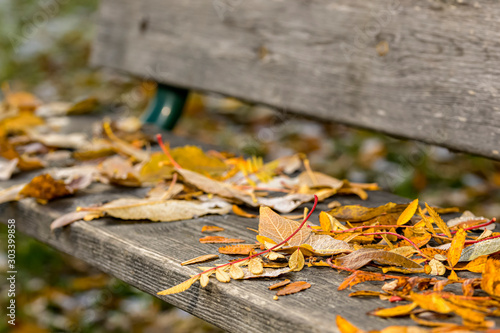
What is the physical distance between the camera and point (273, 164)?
4.11ft

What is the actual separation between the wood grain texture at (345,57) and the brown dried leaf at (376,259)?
1.69ft

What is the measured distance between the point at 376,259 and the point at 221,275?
0.71 feet

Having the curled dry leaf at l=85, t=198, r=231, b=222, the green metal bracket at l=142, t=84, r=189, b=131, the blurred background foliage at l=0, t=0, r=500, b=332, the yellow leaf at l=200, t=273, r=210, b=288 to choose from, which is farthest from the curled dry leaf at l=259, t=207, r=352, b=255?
the green metal bracket at l=142, t=84, r=189, b=131

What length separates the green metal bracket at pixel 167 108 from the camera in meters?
1.88

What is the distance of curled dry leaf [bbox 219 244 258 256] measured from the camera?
0.81 meters

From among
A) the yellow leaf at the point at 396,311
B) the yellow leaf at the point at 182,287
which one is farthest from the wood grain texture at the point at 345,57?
the yellow leaf at the point at 182,287

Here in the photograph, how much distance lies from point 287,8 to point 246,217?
0.72 metres

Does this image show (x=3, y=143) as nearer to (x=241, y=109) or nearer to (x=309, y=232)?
(x=309, y=232)

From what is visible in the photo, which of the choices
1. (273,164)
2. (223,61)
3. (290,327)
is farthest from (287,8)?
(290,327)

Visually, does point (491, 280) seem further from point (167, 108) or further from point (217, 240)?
point (167, 108)

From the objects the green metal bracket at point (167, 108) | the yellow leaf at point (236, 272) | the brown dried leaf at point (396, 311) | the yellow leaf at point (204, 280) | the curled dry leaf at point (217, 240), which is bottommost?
the green metal bracket at point (167, 108)

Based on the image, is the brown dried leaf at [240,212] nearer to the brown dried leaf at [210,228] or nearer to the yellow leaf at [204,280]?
the brown dried leaf at [210,228]

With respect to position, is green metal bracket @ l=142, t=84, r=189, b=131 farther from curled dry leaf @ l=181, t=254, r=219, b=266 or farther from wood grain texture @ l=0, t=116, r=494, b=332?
curled dry leaf @ l=181, t=254, r=219, b=266

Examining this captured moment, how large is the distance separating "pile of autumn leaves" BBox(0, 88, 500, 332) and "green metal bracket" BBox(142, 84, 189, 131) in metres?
0.27
